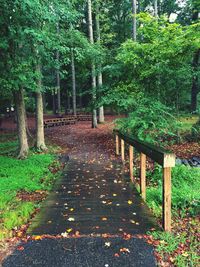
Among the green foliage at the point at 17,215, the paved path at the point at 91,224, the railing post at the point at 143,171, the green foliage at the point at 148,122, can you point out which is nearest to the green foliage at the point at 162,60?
the green foliage at the point at 148,122

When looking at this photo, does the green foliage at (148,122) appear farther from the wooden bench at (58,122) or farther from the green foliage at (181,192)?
the wooden bench at (58,122)

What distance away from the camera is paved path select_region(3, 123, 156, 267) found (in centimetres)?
256

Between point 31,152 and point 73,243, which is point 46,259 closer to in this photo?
point 73,243

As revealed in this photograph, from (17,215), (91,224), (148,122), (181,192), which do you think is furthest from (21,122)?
(91,224)

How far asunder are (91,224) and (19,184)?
2.94m

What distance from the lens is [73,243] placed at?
2830mm

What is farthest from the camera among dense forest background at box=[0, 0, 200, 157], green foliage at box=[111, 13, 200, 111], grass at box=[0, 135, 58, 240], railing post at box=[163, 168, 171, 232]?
green foliage at box=[111, 13, 200, 111]

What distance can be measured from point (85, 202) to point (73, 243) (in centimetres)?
134

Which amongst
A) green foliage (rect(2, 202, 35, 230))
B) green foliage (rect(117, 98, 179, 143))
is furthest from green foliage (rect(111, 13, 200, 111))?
green foliage (rect(2, 202, 35, 230))

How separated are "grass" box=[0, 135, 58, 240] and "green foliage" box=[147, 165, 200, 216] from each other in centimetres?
223

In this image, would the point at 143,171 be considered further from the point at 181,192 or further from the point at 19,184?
the point at 19,184

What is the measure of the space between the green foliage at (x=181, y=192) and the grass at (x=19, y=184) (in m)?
2.23

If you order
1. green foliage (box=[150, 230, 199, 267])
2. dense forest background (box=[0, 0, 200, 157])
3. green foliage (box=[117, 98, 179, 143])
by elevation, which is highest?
dense forest background (box=[0, 0, 200, 157])

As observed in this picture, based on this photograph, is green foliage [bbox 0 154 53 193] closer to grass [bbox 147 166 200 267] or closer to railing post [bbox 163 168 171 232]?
grass [bbox 147 166 200 267]
